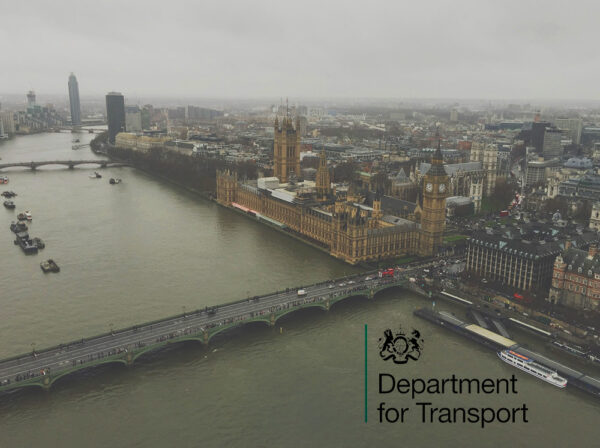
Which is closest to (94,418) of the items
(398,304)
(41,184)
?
(398,304)

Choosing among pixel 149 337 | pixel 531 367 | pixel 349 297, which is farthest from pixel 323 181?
pixel 531 367

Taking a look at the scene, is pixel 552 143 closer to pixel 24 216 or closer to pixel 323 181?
pixel 323 181

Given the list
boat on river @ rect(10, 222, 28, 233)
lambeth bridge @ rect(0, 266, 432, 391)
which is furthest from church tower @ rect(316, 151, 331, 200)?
boat on river @ rect(10, 222, 28, 233)

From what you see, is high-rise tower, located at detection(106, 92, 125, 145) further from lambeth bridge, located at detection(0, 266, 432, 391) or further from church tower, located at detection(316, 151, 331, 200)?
lambeth bridge, located at detection(0, 266, 432, 391)

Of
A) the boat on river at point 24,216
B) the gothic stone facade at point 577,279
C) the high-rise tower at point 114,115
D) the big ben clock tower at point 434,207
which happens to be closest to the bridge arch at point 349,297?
the big ben clock tower at point 434,207

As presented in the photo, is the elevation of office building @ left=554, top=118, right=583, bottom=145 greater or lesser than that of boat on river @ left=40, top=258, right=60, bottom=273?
greater

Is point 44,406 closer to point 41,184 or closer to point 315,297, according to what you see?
point 315,297
